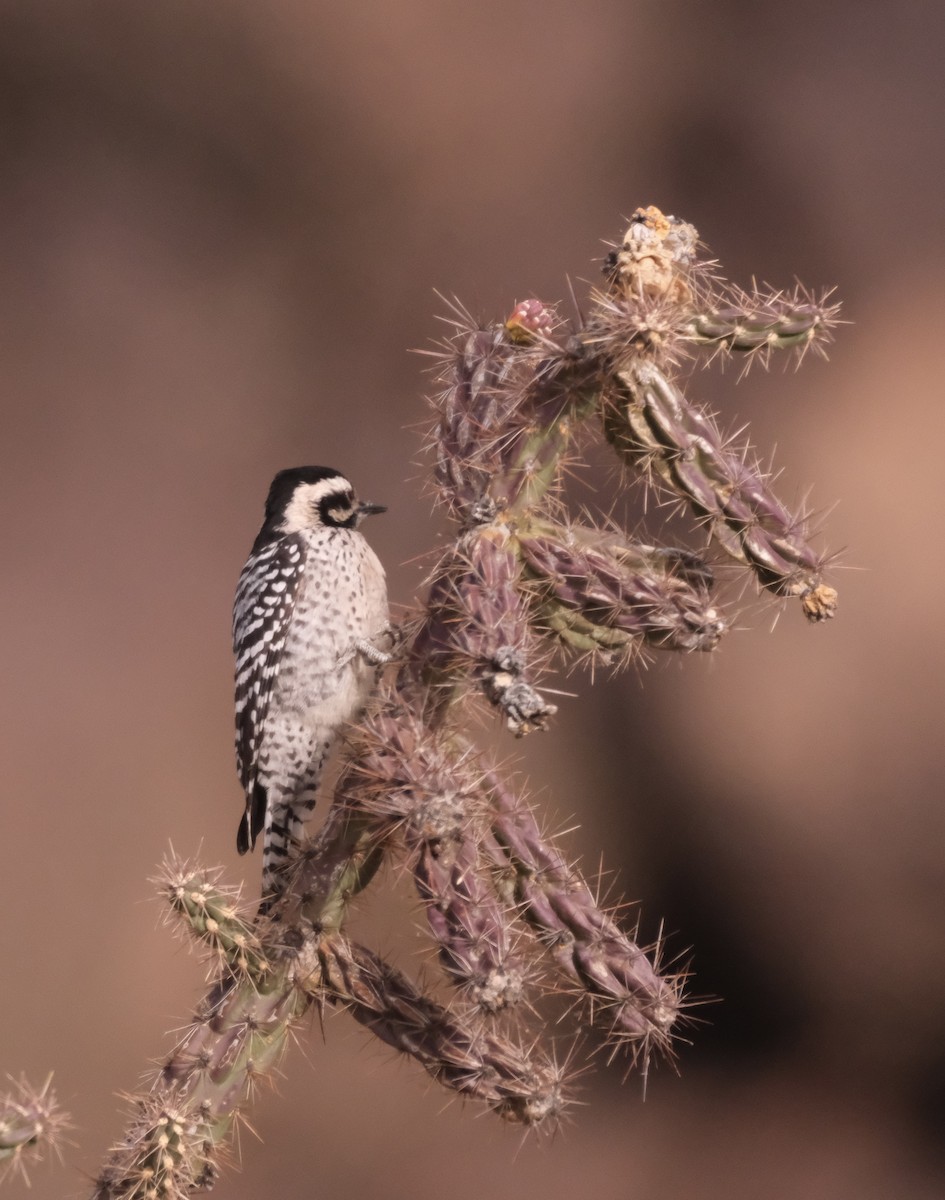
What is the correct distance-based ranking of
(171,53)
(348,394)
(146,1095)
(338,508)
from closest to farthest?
(146,1095)
(338,508)
(171,53)
(348,394)

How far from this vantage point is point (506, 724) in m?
1.15

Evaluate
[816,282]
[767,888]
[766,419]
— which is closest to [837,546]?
[766,419]

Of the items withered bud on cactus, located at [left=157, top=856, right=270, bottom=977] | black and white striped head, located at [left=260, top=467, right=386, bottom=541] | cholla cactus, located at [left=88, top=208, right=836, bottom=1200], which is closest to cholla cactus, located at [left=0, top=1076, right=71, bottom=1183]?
cholla cactus, located at [left=88, top=208, right=836, bottom=1200]

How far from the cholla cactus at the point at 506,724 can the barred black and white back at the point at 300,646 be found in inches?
17.3

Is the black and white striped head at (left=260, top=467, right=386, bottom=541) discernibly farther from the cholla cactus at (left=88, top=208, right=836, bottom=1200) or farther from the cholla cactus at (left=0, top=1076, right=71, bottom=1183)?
the cholla cactus at (left=0, top=1076, right=71, bottom=1183)

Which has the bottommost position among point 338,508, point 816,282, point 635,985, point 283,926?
point 283,926

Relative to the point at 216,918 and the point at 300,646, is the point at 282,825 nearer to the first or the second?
the point at 300,646

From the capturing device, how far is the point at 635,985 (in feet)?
4.01

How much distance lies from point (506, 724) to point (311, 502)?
83 cm

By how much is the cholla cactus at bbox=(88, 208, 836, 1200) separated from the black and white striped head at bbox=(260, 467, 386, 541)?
1.72ft

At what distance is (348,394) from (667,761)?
47.3 inches

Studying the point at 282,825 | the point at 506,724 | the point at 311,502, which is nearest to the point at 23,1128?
the point at 506,724

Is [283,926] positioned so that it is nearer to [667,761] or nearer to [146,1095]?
[146,1095]

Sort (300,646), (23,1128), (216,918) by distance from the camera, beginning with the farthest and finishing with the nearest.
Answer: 1. (300,646)
2. (216,918)
3. (23,1128)
